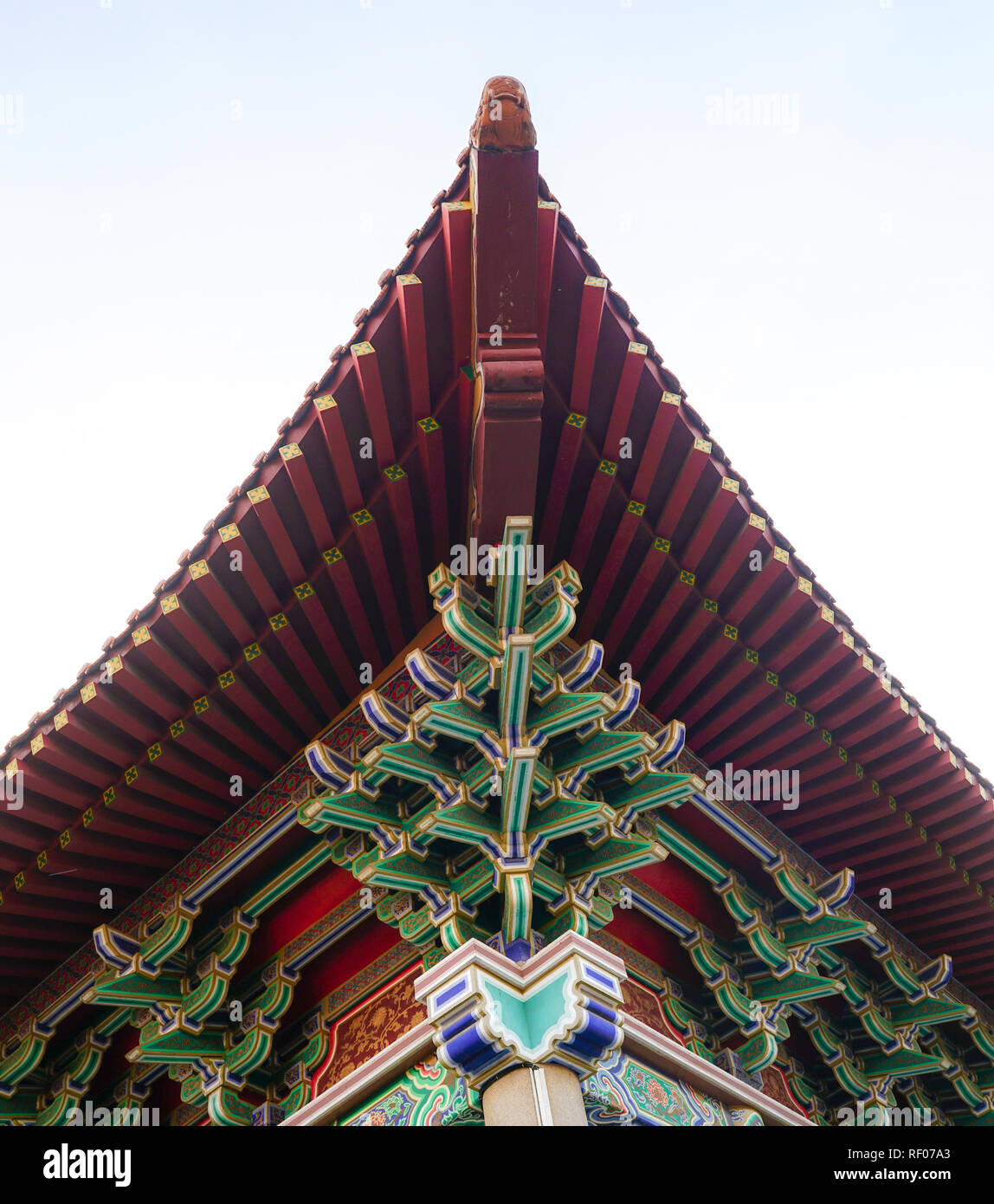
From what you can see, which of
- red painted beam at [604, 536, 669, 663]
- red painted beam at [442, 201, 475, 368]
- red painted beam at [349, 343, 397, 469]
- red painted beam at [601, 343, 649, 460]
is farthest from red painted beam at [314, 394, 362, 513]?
red painted beam at [604, 536, 669, 663]

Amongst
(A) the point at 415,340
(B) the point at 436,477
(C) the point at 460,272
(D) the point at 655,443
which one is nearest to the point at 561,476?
(D) the point at 655,443

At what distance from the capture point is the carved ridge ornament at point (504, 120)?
3.95 metres

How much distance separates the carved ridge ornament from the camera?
3.95 m

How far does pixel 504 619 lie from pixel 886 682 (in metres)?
2.22

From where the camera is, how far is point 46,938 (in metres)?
5.84

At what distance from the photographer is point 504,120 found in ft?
13.0

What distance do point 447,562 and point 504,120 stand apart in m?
2.01

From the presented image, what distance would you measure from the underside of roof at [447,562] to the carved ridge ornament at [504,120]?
1.9 inches

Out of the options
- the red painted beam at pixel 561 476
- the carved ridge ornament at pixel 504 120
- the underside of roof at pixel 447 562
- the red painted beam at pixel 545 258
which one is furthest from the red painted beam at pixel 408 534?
the carved ridge ornament at pixel 504 120

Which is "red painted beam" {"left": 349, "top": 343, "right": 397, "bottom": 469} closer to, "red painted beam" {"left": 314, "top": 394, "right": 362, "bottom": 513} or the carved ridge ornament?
"red painted beam" {"left": 314, "top": 394, "right": 362, "bottom": 513}

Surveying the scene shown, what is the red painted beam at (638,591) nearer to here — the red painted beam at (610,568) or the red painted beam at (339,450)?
the red painted beam at (610,568)

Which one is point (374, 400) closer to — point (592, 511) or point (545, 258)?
point (545, 258)

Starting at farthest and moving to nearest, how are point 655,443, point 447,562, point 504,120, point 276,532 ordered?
point 447,562 < point 655,443 < point 276,532 < point 504,120

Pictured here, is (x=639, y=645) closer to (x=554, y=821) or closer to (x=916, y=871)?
(x=554, y=821)
